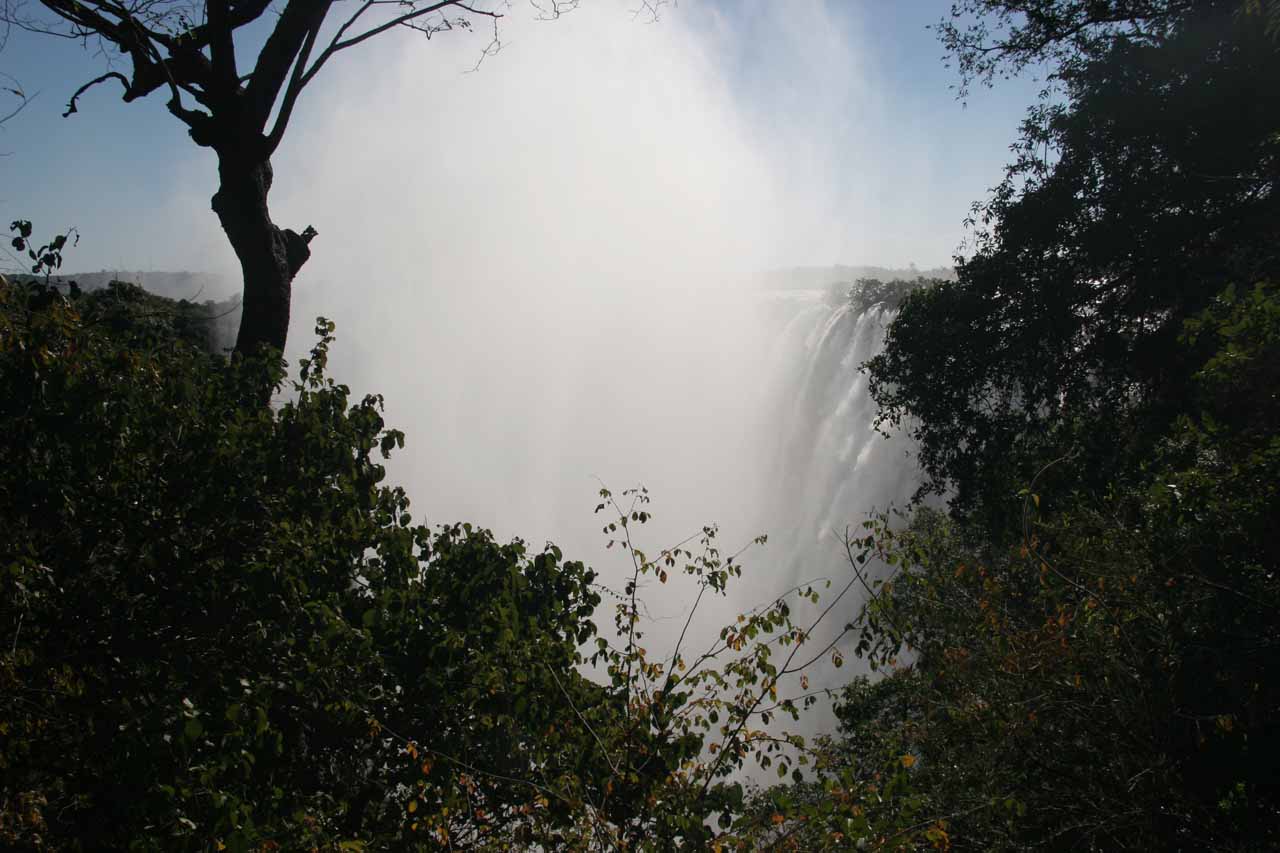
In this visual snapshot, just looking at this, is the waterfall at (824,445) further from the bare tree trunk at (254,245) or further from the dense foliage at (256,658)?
the dense foliage at (256,658)

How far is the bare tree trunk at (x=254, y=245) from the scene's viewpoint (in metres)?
5.06

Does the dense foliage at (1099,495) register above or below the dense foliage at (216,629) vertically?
above

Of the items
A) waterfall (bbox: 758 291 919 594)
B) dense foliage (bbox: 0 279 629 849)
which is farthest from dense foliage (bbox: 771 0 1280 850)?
waterfall (bbox: 758 291 919 594)

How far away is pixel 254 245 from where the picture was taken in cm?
512

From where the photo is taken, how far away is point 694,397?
50750 mm

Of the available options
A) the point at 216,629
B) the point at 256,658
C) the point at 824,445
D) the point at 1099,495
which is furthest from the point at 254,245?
the point at 824,445

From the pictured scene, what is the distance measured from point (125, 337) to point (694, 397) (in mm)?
46972

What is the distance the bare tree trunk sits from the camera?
5062mm

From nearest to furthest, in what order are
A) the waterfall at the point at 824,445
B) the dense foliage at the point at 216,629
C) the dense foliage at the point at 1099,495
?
the dense foliage at the point at 216,629 < the dense foliage at the point at 1099,495 < the waterfall at the point at 824,445

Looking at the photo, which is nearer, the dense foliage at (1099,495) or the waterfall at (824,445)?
the dense foliage at (1099,495)

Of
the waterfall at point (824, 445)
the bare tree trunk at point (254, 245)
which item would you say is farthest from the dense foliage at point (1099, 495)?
the waterfall at point (824, 445)

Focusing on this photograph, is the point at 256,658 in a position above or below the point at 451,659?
below

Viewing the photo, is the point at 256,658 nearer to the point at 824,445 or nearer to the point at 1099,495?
the point at 1099,495

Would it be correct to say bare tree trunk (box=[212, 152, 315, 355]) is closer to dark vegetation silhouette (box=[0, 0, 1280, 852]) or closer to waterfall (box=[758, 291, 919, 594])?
dark vegetation silhouette (box=[0, 0, 1280, 852])
